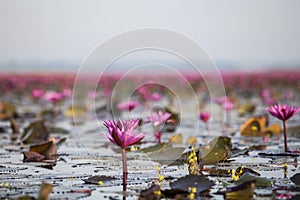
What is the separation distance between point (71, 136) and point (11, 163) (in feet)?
7.13

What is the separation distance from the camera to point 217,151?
13.6 ft

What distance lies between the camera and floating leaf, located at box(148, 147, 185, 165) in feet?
14.0

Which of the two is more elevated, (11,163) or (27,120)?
(27,120)

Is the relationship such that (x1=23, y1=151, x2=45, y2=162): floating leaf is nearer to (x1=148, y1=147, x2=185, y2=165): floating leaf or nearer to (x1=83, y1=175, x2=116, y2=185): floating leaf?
(x1=148, y1=147, x2=185, y2=165): floating leaf

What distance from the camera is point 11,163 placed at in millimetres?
4234

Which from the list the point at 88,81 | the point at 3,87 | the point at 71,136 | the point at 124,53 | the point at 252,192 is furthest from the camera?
the point at 3,87

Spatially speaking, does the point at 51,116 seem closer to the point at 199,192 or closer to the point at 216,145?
the point at 216,145

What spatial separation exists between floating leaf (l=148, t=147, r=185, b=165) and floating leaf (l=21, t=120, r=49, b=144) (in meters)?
1.77

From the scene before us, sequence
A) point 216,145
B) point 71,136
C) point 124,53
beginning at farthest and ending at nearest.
Result: point 71,136 < point 124,53 < point 216,145

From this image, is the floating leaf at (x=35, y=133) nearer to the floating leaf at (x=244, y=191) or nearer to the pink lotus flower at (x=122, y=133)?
the pink lotus flower at (x=122, y=133)

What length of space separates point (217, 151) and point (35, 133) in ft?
7.73

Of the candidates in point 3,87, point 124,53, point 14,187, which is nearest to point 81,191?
point 14,187

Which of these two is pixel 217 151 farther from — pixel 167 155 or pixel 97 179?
pixel 97 179

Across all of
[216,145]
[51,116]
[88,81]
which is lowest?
[216,145]
